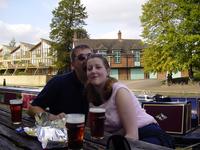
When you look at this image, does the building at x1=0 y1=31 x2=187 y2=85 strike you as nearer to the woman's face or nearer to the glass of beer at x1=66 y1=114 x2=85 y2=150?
the woman's face

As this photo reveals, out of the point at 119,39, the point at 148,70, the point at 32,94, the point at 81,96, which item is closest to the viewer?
the point at 81,96

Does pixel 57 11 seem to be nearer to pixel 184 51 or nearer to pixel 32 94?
pixel 184 51

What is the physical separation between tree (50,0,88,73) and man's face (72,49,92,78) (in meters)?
51.8

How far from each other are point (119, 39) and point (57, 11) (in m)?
12.3

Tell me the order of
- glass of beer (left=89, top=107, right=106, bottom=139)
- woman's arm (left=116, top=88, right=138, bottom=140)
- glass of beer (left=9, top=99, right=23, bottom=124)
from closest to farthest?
glass of beer (left=89, top=107, right=106, bottom=139), woman's arm (left=116, top=88, right=138, bottom=140), glass of beer (left=9, top=99, right=23, bottom=124)

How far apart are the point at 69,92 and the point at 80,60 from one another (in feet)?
1.27

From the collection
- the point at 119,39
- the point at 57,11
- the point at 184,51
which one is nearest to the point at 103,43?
the point at 119,39

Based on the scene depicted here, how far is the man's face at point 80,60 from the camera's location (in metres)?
4.09

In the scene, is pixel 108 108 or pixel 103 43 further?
pixel 103 43

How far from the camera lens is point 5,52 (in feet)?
317

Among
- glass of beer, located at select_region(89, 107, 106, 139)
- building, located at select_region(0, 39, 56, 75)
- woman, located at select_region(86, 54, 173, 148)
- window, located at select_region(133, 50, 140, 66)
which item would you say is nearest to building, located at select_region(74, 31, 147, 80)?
window, located at select_region(133, 50, 140, 66)

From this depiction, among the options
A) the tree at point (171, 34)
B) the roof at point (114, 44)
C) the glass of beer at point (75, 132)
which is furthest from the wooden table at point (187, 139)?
the roof at point (114, 44)

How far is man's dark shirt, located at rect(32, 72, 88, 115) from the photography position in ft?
13.3

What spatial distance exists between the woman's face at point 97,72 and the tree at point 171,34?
31981mm
